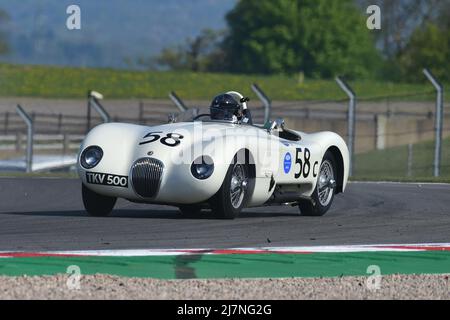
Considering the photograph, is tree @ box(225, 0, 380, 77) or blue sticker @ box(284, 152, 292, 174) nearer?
blue sticker @ box(284, 152, 292, 174)

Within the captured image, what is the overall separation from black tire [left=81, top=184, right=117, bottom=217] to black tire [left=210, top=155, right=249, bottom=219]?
43.8 inches

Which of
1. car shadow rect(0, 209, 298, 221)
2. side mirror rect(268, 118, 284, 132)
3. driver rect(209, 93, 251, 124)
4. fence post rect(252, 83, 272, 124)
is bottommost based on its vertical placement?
car shadow rect(0, 209, 298, 221)

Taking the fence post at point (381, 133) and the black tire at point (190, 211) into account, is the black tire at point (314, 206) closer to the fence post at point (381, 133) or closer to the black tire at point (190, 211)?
the black tire at point (190, 211)

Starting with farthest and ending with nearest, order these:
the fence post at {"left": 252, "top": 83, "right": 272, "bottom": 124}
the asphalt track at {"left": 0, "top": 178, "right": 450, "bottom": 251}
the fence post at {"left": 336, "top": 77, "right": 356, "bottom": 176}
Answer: the fence post at {"left": 252, "top": 83, "right": 272, "bottom": 124}, the fence post at {"left": 336, "top": 77, "right": 356, "bottom": 176}, the asphalt track at {"left": 0, "top": 178, "right": 450, "bottom": 251}

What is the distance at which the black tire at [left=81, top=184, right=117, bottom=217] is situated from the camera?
12641 millimetres

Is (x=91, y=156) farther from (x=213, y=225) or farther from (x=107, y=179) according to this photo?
(x=213, y=225)

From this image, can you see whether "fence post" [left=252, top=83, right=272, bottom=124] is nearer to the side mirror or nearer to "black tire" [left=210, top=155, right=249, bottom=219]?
the side mirror

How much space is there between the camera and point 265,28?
85.8 m

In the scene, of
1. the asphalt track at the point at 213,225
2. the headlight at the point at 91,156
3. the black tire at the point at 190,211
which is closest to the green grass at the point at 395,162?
the asphalt track at the point at 213,225

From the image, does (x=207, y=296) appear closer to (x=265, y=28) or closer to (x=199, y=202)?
(x=199, y=202)

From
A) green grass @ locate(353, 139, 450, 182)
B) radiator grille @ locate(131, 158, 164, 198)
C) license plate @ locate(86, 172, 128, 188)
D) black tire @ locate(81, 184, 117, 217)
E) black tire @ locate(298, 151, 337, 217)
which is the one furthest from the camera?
green grass @ locate(353, 139, 450, 182)

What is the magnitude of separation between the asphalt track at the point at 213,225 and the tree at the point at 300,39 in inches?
2684

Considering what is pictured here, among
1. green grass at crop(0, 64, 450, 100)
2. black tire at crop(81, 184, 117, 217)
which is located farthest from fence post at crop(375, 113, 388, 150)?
black tire at crop(81, 184, 117, 217)
